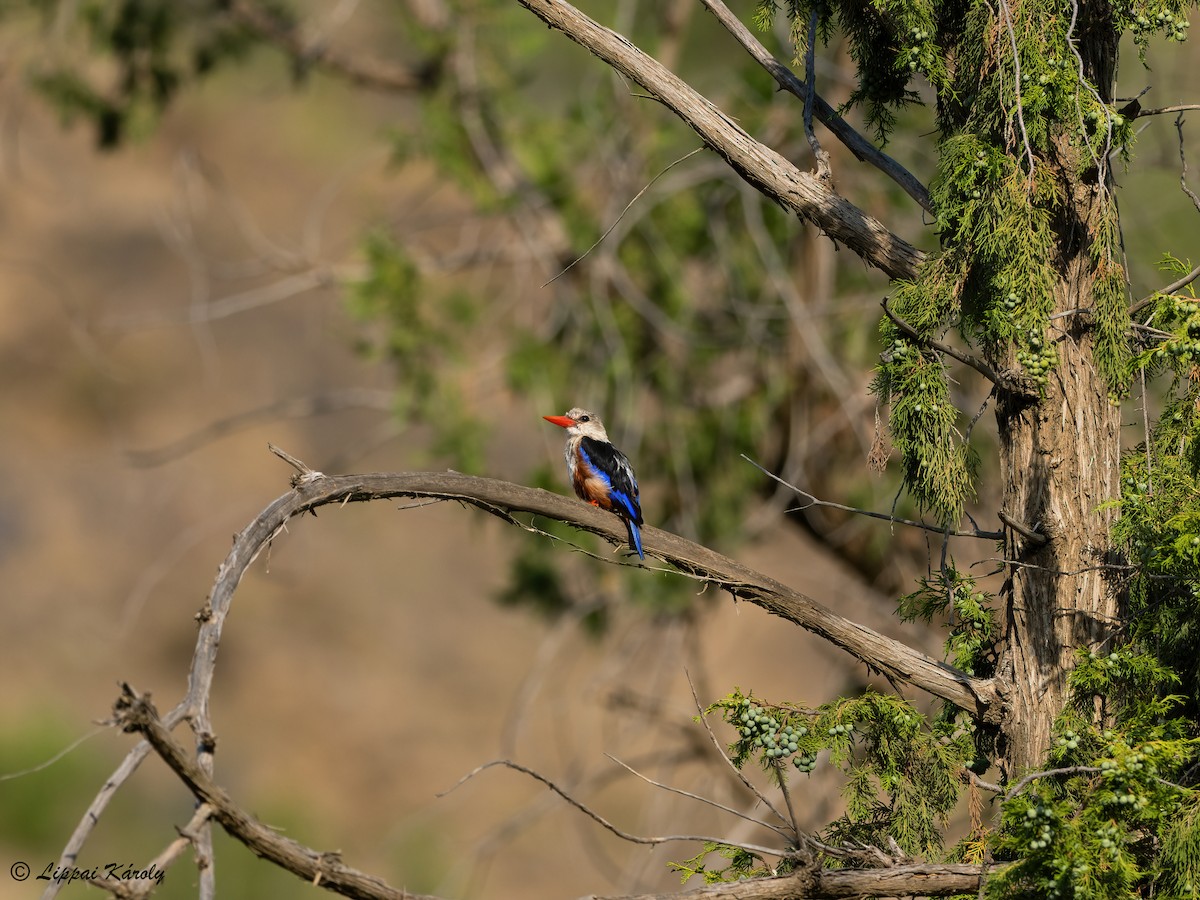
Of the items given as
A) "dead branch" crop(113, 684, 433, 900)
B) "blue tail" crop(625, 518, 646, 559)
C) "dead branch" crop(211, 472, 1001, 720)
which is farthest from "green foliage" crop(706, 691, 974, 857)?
"dead branch" crop(113, 684, 433, 900)

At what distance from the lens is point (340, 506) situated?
11.3 ft

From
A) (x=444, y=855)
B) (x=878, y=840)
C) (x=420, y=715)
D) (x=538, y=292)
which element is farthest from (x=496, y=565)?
(x=878, y=840)

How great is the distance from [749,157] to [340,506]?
4.95 feet

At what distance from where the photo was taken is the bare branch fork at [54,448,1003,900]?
245cm

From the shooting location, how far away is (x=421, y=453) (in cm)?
870

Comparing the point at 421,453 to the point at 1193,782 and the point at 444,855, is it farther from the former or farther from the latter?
the point at 444,855

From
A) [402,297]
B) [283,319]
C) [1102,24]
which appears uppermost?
[283,319]

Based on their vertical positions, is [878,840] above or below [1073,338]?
below

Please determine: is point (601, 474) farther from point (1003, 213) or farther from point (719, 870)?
point (1003, 213)

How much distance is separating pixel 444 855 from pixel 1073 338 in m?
15.7

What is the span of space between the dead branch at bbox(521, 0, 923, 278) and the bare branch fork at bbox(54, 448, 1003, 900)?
0.98m

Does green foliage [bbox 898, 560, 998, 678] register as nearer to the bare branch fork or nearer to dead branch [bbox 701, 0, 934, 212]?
the bare branch fork

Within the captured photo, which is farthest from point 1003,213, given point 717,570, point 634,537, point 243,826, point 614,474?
point 614,474

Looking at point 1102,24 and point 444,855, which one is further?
point 444,855
